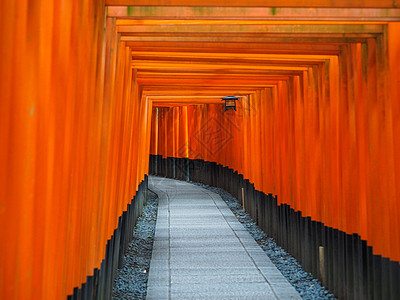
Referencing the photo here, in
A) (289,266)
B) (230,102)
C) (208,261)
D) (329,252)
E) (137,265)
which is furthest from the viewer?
(230,102)

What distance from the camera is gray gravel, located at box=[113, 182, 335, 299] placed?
22.4 feet

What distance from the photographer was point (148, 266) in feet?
27.7

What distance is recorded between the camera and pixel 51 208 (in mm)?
2828

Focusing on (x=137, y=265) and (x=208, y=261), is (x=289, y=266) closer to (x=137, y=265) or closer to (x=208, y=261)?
(x=208, y=261)

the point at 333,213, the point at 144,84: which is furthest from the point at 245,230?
the point at 333,213

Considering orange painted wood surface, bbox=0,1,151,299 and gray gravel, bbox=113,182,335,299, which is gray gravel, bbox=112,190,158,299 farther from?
orange painted wood surface, bbox=0,1,151,299

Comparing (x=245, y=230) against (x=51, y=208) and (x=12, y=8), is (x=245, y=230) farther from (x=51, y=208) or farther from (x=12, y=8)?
(x=12, y=8)

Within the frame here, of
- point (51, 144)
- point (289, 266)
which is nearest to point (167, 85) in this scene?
point (289, 266)

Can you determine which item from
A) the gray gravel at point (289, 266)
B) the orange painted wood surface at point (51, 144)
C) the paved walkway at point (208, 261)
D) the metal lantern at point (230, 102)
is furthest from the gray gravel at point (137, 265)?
the metal lantern at point (230, 102)

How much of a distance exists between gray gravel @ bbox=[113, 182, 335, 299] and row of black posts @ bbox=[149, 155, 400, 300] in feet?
0.42

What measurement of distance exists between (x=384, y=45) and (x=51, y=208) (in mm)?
3586

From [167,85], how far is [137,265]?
346 centimetres

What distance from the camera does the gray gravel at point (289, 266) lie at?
6.70 metres

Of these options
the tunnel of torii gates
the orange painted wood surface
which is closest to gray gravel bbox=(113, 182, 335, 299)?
the tunnel of torii gates
